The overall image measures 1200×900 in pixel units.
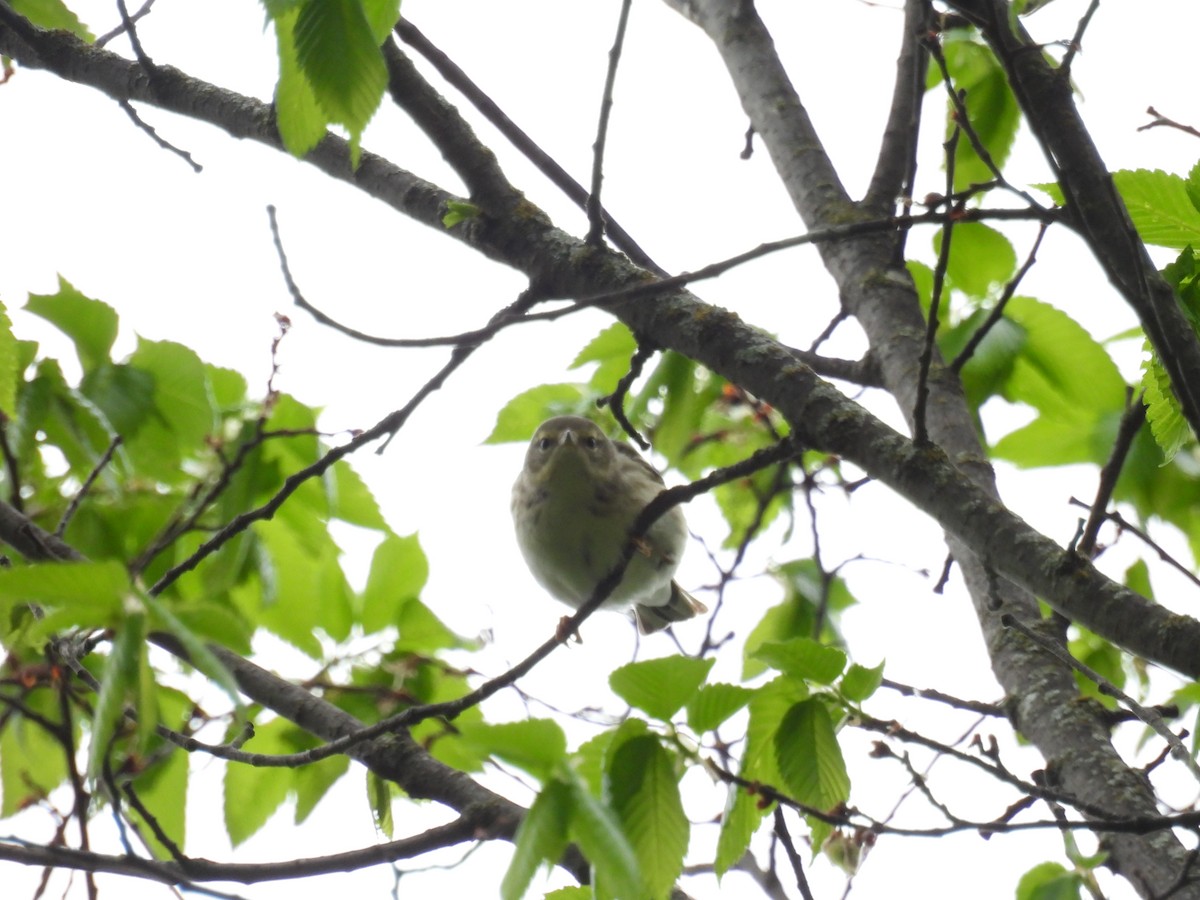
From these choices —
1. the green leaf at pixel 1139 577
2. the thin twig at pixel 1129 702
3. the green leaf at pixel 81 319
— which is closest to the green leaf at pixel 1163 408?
the thin twig at pixel 1129 702

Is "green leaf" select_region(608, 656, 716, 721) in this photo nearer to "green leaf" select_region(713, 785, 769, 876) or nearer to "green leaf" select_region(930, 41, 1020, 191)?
"green leaf" select_region(713, 785, 769, 876)

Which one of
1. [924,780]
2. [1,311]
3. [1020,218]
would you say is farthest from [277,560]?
[1020,218]

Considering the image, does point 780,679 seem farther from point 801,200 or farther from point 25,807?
point 25,807

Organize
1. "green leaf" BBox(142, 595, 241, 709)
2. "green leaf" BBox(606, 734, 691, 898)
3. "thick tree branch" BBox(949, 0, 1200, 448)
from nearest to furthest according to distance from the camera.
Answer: "green leaf" BBox(142, 595, 241, 709) → "green leaf" BBox(606, 734, 691, 898) → "thick tree branch" BBox(949, 0, 1200, 448)

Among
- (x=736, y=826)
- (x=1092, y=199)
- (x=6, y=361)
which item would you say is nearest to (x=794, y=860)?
(x=736, y=826)

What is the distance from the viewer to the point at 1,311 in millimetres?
2492

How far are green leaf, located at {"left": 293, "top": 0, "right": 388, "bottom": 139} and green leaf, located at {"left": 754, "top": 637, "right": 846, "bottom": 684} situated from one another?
1.12 m

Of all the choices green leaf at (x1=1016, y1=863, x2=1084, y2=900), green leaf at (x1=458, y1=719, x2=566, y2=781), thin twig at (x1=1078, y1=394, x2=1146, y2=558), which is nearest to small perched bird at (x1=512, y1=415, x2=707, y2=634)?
thin twig at (x1=1078, y1=394, x2=1146, y2=558)

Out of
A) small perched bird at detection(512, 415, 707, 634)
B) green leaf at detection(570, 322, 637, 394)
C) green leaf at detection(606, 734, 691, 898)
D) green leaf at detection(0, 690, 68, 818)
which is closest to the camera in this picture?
green leaf at detection(606, 734, 691, 898)

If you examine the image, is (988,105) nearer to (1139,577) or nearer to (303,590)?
(1139,577)

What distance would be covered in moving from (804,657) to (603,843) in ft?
2.13

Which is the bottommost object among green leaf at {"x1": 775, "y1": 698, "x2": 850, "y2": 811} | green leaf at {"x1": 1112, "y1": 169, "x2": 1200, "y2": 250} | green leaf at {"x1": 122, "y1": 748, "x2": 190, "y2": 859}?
green leaf at {"x1": 775, "y1": 698, "x2": 850, "y2": 811}

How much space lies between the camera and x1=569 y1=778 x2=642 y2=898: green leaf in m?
1.59

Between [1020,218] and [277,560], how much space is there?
2739 millimetres
